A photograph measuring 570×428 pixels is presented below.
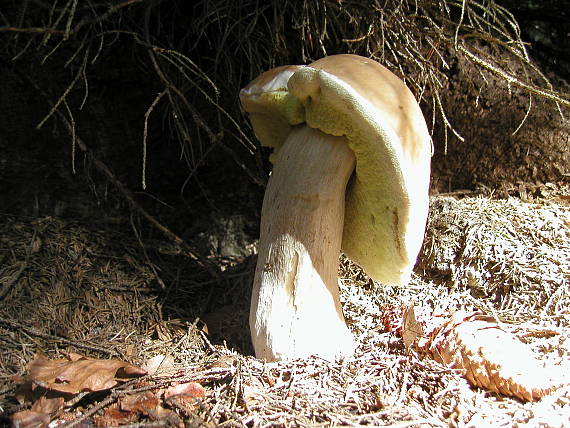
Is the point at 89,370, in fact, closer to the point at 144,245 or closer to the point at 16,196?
the point at 144,245

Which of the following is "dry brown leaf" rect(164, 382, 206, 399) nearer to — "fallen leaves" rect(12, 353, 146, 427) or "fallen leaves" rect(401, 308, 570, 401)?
"fallen leaves" rect(12, 353, 146, 427)

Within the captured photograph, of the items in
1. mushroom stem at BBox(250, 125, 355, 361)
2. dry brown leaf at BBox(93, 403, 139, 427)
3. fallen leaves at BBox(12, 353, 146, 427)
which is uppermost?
mushroom stem at BBox(250, 125, 355, 361)

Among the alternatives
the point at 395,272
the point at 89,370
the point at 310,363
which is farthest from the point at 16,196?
the point at 395,272

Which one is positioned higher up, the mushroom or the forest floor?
the mushroom

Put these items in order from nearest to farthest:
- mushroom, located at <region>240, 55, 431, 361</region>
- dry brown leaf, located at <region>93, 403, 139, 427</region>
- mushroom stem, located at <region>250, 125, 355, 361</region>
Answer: dry brown leaf, located at <region>93, 403, 139, 427</region>
mushroom, located at <region>240, 55, 431, 361</region>
mushroom stem, located at <region>250, 125, 355, 361</region>

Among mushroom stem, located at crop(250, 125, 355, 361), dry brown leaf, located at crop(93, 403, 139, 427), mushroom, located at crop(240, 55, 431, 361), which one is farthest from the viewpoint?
mushroom stem, located at crop(250, 125, 355, 361)

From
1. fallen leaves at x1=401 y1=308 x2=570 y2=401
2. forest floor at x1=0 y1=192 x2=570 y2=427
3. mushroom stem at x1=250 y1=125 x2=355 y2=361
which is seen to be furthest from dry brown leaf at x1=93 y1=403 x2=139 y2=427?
fallen leaves at x1=401 y1=308 x2=570 y2=401
